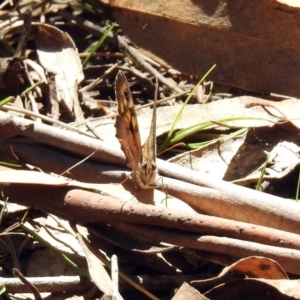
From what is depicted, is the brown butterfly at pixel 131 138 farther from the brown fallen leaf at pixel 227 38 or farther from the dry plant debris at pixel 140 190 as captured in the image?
the brown fallen leaf at pixel 227 38

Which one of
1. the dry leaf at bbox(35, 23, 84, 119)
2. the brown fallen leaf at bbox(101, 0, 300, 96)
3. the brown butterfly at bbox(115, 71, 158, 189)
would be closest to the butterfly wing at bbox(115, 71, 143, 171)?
the brown butterfly at bbox(115, 71, 158, 189)

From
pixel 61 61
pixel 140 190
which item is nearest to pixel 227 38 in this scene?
pixel 61 61

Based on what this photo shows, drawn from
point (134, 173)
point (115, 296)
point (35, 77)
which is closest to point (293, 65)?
point (134, 173)

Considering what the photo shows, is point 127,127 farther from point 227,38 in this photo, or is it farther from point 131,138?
point 227,38

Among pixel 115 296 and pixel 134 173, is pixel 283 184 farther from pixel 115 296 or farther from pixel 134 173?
pixel 115 296

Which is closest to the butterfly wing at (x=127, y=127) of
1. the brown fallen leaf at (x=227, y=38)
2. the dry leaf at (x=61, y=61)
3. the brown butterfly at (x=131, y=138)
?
the brown butterfly at (x=131, y=138)

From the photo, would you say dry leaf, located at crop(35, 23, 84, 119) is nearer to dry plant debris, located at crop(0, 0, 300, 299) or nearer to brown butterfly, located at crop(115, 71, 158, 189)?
dry plant debris, located at crop(0, 0, 300, 299)
